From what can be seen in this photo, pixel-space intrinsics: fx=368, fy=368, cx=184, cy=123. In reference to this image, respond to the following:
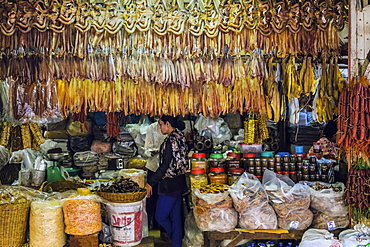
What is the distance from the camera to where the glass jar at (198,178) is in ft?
15.7

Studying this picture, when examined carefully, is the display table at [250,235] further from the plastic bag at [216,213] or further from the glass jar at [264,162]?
the glass jar at [264,162]

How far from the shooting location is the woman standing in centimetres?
484

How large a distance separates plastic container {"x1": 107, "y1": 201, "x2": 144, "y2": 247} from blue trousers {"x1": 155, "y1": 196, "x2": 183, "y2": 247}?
3.34 feet

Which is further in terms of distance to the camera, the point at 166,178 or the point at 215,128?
the point at 215,128

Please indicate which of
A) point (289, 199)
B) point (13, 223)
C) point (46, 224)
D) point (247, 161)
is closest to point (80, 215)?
point (46, 224)

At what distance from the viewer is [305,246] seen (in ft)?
11.1

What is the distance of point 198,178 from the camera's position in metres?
4.83

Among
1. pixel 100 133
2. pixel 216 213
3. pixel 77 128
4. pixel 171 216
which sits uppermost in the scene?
pixel 77 128

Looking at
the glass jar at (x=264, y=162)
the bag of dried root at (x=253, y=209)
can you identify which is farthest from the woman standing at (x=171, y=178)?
the bag of dried root at (x=253, y=209)

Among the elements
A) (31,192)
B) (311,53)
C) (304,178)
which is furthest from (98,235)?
(311,53)

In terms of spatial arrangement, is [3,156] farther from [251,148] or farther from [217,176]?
[251,148]

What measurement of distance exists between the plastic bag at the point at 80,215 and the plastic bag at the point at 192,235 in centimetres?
151

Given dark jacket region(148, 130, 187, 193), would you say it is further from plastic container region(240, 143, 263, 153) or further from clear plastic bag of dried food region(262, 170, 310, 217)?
plastic container region(240, 143, 263, 153)

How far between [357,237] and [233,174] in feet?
5.63
